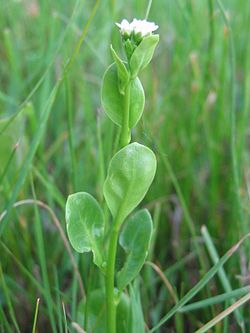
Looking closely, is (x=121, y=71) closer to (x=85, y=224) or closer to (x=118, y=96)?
(x=118, y=96)

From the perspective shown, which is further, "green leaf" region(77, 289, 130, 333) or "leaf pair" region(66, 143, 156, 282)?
"green leaf" region(77, 289, 130, 333)

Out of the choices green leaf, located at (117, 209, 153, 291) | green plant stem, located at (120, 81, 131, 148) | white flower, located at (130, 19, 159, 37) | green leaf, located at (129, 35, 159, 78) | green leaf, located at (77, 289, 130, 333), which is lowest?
green leaf, located at (77, 289, 130, 333)

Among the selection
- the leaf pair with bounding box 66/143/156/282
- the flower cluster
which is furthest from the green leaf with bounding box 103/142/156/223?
the flower cluster

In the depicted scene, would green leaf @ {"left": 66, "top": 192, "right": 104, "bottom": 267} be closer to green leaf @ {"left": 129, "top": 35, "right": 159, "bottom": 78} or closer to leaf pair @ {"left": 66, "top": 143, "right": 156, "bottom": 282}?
leaf pair @ {"left": 66, "top": 143, "right": 156, "bottom": 282}

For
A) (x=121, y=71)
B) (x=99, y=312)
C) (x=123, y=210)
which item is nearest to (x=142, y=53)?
(x=121, y=71)

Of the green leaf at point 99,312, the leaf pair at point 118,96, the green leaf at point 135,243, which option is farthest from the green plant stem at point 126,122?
the green leaf at point 99,312

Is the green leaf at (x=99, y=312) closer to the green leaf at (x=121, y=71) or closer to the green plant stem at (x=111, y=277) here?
the green plant stem at (x=111, y=277)

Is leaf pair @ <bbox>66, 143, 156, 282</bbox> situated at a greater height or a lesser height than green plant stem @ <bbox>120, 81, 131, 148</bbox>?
lesser

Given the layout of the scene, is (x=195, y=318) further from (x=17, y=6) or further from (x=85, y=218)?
(x=17, y=6)
